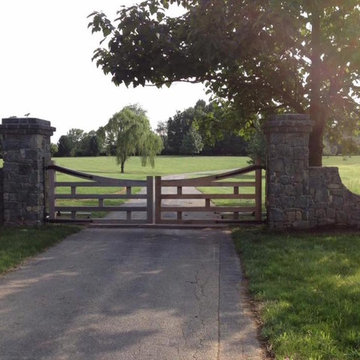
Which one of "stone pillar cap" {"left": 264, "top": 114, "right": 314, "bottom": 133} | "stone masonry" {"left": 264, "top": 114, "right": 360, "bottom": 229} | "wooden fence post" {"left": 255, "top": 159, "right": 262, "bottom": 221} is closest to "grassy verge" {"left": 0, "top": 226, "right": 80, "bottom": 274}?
"wooden fence post" {"left": 255, "top": 159, "right": 262, "bottom": 221}

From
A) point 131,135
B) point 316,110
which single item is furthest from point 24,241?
point 131,135

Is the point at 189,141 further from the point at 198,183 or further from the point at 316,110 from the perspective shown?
the point at 198,183

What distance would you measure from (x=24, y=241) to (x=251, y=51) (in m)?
6.55

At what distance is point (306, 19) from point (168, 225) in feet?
18.2

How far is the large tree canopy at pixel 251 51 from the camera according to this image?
955 cm

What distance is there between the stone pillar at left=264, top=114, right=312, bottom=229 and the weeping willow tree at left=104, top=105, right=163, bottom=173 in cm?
3213

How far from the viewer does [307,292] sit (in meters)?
5.38

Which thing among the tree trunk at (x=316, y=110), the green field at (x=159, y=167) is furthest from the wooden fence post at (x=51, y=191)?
the green field at (x=159, y=167)

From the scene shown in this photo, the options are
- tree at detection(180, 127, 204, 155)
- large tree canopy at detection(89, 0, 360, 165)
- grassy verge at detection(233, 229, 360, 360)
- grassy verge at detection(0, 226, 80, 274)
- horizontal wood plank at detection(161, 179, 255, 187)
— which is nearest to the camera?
grassy verge at detection(233, 229, 360, 360)

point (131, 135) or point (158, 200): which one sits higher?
point (131, 135)

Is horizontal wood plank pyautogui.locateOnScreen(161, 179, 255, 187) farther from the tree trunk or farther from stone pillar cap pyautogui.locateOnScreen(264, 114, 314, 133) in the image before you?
the tree trunk

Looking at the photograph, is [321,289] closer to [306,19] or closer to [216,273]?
[216,273]

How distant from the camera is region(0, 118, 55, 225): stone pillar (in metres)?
10.4

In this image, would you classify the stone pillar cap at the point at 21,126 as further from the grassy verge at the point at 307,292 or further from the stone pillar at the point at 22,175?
the grassy verge at the point at 307,292
